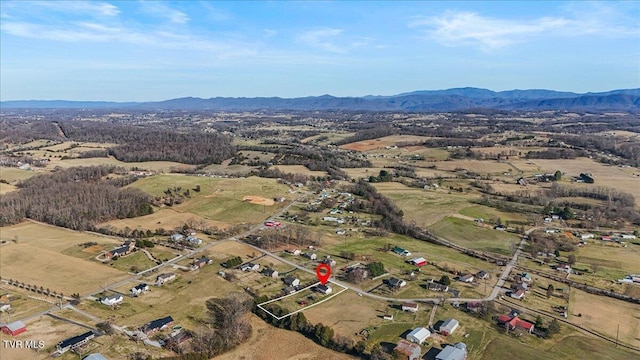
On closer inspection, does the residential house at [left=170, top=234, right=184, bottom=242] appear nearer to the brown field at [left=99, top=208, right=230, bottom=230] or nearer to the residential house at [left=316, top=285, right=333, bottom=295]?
the brown field at [left=99, top=208, right=230, bottom=230]

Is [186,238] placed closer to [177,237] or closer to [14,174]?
[177,237]

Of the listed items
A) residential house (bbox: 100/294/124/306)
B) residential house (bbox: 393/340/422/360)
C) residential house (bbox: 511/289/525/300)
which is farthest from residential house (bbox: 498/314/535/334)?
residential house (bbox: 100/294/124/306)

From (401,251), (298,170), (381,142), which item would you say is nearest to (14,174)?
(298,170)

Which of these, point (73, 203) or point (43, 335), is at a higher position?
point (73, 203)

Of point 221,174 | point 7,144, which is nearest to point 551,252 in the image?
point 221,174

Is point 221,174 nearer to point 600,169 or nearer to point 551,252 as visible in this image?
point 551,252
